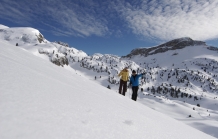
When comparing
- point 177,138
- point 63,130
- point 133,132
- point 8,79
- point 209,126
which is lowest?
point 209,126

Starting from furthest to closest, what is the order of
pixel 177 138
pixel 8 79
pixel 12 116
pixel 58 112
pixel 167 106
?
pixel 167 106 < pixel 177 138 < pixel 8 79 < pixel 58 112 < pixel 12 116

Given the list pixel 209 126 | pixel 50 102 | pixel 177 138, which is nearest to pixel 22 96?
pixel 50 102

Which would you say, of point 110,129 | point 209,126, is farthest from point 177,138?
point 209,126

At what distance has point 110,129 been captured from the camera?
3947 millimetres

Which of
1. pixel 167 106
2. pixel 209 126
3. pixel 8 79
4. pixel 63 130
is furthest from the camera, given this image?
pixel 167 106

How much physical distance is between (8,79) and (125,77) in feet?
37.1

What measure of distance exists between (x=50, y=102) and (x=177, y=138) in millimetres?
4351

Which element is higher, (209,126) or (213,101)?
(209,126)

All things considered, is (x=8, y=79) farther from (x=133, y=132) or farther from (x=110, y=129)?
(x=133, y=132)

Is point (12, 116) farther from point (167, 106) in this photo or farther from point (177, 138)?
point (167, 106)

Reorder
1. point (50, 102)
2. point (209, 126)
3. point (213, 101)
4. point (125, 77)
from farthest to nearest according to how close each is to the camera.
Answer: point (213, 101)
point (209, 126)
point (125, 77)
point (50, 102)

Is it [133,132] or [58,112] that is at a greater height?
[58,112]

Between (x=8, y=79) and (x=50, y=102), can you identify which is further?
(x=8, y=79)

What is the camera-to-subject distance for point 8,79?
4641 millimetres
